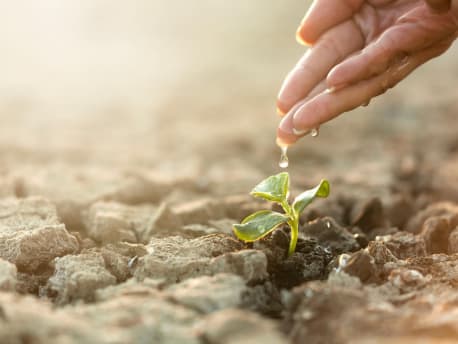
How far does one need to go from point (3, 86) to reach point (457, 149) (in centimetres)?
489

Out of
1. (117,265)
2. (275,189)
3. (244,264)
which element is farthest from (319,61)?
(117,265)

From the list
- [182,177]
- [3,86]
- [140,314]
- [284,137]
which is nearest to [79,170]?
[182,177]

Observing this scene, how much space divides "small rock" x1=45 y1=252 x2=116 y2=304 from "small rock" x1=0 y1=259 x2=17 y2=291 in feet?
0.34

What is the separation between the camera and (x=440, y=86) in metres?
6.01

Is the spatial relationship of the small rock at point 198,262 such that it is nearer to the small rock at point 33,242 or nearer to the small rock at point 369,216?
the small rock at point 33,242

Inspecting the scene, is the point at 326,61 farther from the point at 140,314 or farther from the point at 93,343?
the point at 93,343

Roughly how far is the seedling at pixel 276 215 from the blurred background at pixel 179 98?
1323mm

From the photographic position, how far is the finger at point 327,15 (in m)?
2.45

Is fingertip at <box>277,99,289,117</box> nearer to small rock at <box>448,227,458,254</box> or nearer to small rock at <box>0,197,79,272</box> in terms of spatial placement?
small rock at <box>448,227,458,254</box>

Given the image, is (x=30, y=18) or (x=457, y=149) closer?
(x=457, y=149)

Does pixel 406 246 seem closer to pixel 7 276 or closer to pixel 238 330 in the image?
pixel 238 330

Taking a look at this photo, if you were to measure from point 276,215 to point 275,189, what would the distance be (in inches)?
3.7

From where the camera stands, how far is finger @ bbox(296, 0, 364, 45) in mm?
2447

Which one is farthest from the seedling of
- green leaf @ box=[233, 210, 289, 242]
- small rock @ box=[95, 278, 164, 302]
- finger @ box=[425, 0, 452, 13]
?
finger @ box=[425, 0, 452, 13]
